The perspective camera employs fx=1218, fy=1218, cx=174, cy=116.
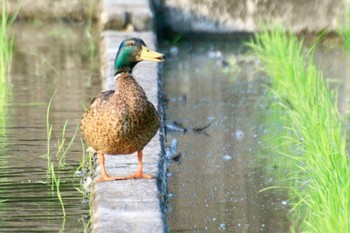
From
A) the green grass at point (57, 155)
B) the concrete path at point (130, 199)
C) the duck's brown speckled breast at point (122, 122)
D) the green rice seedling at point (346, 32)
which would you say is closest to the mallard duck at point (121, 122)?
the duck's brown speckled breast at point (122, 122)

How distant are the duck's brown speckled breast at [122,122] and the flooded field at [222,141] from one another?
0.37 meters

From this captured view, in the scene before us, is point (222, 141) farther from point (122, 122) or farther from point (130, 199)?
point (130, 199)

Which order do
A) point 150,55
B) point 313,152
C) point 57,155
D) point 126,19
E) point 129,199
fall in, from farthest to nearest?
1. point 126,19
2. point 57,155
3. point 150,55
4. point 313,152
5. point 129,199

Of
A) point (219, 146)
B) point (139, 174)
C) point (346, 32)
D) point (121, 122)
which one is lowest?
point (219, 146)

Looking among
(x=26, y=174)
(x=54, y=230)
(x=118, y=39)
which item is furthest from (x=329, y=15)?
(x=54, y=230)

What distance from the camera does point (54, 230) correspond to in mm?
4613

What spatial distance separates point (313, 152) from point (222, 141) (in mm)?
1620

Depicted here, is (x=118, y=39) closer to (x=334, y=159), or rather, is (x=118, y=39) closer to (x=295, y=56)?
(x=295, y=56)

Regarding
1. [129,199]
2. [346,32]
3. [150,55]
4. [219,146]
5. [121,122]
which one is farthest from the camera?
[346,32]

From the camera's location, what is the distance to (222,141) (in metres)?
6.55

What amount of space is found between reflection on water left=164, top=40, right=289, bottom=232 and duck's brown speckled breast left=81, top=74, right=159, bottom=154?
1.22ft

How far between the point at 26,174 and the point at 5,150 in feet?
1.48

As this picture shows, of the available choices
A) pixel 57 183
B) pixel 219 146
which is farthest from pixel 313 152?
pixel 219 146

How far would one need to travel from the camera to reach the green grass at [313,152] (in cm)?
419
